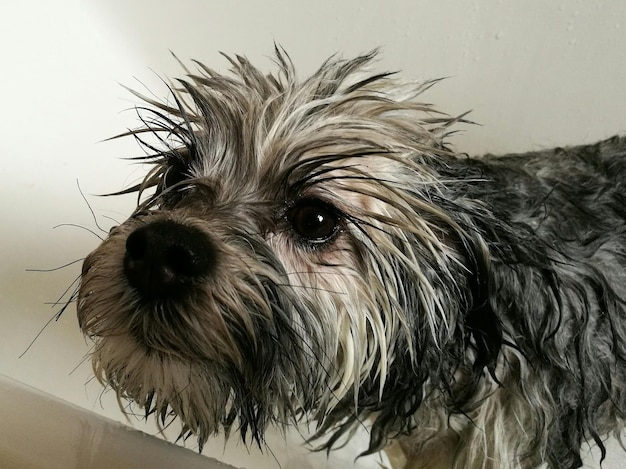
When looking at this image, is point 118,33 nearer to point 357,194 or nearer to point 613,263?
point 357,194

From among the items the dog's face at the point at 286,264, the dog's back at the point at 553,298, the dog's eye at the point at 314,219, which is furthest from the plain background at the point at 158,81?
the dog's eye at the point at 314,219

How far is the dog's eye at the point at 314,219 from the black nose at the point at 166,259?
0.18 meters

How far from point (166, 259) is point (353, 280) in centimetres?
30

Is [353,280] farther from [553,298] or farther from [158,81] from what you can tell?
[158,81]

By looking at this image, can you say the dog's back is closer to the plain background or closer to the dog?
the dog

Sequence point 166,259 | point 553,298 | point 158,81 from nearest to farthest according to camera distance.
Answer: point 166,259
point 553,298
point 158,81

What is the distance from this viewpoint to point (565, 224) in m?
1.19

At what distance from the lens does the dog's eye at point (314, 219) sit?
976 millimetres

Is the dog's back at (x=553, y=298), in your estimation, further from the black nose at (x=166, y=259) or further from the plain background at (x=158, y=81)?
the plain background at (x=158, y=81)

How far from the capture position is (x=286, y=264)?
979 mm

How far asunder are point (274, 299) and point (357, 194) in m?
0.22

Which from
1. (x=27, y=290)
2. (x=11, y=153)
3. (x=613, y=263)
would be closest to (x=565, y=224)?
(x=613, y=263)

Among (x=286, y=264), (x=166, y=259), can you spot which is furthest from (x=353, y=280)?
(x=166, y=259)

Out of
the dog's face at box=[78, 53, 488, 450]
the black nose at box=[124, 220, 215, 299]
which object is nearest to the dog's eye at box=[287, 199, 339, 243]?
the dog's face at box=[78, 53, 488, 450]
